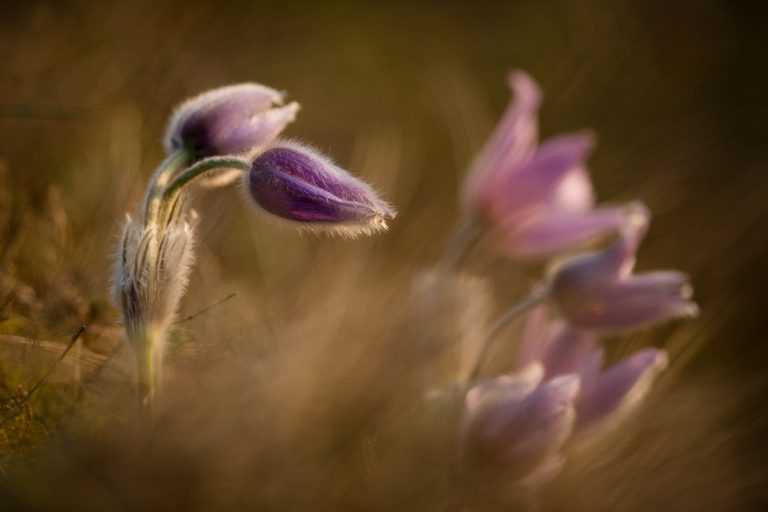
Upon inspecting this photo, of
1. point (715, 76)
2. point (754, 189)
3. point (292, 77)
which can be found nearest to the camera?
point (754, 189)

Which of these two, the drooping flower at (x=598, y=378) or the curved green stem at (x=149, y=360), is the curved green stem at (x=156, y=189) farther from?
the drooping flower at (x=598, y=378)

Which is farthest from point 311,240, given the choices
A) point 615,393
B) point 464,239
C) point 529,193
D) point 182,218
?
point 615,393

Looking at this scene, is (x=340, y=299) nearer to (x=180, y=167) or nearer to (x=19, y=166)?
(x=180, y=167)

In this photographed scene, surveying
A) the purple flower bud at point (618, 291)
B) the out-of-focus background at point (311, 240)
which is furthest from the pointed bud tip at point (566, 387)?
the purple flower bud at point (618, 291)

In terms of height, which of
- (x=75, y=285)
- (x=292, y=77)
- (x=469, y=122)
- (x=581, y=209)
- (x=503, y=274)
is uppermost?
(x=292, y=77)

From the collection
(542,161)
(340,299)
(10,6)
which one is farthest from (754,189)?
(10,6)

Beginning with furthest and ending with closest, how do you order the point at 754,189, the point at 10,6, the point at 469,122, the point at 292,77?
the point at 292,77 < the point at 10,6 < the point at 469,122 < the point at 754,189

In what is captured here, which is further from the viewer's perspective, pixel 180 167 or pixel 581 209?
pixel 581 209
